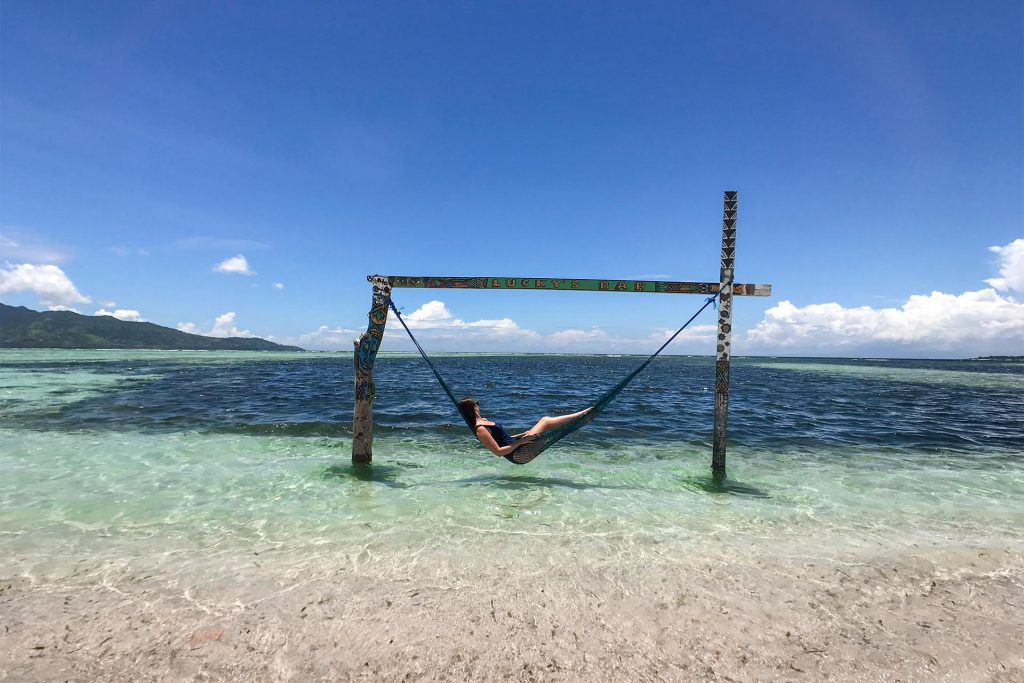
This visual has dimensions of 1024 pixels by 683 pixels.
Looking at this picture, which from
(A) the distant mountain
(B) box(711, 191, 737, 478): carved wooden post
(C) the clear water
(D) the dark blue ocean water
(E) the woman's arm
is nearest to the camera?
(C) the clear water

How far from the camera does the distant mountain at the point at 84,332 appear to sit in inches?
4751

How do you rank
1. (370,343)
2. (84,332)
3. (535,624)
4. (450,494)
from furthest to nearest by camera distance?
(84,332) < (370,343) < (450,494) < (535,624)

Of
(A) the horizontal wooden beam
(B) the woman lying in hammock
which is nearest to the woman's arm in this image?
(B) the woman lying in hammock

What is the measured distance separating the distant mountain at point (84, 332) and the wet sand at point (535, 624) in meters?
144

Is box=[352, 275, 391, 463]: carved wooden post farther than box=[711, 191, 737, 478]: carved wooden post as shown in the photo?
Yes

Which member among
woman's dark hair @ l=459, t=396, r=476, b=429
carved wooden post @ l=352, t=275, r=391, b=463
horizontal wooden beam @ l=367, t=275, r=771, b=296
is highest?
horizontal wooden beam @ l=367, t=275, r=771, b=296

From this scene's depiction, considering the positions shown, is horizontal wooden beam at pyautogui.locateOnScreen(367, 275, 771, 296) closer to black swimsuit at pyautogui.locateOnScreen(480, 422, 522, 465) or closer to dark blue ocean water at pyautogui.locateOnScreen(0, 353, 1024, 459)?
black swimsuit at pyautogui.locateOnScreen(480, 422, 522, 465)

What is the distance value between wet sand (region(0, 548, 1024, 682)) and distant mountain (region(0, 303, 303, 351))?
471 ft

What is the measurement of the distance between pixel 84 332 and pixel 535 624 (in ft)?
606

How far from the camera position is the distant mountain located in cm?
12068

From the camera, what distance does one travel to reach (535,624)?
4020mm

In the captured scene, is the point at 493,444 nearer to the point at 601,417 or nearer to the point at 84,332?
the point at 601,417

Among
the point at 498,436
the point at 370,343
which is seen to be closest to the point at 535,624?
the point at 498,436

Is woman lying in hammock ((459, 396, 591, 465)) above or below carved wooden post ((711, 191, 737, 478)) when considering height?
below
